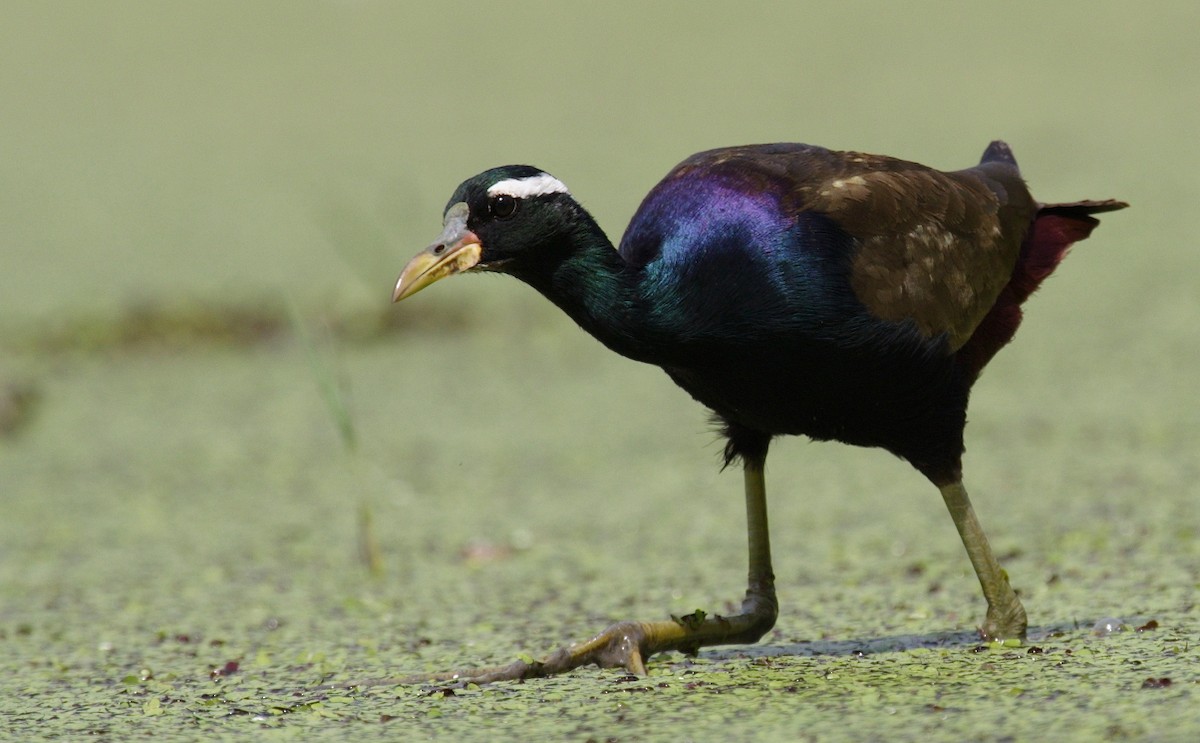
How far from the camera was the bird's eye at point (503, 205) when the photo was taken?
3.45 m

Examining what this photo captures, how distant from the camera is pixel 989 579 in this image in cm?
391

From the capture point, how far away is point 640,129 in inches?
410

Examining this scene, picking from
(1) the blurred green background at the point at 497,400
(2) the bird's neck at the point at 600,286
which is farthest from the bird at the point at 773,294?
(1) the blurred green background at the point at 497,400

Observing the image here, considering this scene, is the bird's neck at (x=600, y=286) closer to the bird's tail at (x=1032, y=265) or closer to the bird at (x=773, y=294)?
the bird at (x=773, y=294)

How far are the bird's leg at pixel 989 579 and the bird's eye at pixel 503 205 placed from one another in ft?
3.80

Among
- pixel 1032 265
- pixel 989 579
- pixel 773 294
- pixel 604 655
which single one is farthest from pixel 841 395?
pixel 1032 265

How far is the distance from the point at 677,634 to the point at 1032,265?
1281 mm

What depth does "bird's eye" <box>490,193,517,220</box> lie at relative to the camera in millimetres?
3453

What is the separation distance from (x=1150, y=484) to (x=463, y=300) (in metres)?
3.82

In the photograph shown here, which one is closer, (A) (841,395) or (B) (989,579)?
(A) (841,395)

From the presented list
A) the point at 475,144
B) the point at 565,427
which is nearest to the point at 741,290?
the point at 565,427

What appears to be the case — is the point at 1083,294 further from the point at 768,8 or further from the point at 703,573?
the point at 768,8

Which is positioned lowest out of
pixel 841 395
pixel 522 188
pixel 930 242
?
pixel 841 395

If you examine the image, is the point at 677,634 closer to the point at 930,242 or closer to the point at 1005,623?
the point at 1005,623
